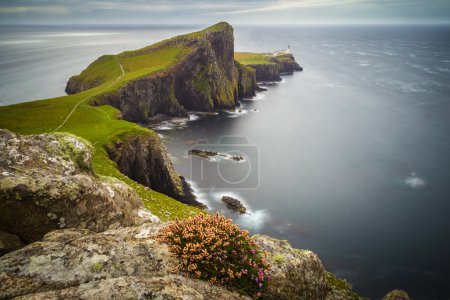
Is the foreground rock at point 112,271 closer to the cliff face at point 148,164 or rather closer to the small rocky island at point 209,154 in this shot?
the cliff face at point 148,164

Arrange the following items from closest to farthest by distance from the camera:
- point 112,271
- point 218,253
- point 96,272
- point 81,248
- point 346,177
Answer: point 96,272 → point 112,271 → point 81,248 → point 218,253 → point 346,177

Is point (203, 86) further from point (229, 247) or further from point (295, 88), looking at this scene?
point (229, 247)

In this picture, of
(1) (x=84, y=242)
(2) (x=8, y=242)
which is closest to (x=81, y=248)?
(1) (x=84, y=242)

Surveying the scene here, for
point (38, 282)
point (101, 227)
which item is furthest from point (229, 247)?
point (101, 227)

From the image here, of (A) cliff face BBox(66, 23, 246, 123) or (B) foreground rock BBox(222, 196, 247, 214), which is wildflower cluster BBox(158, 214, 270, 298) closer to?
(B) foreground rock BBox(222, 196, 247, 214)

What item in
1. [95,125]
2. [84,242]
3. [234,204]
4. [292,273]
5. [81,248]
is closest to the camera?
[81,248]

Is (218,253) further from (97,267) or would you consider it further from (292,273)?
(97,267)
